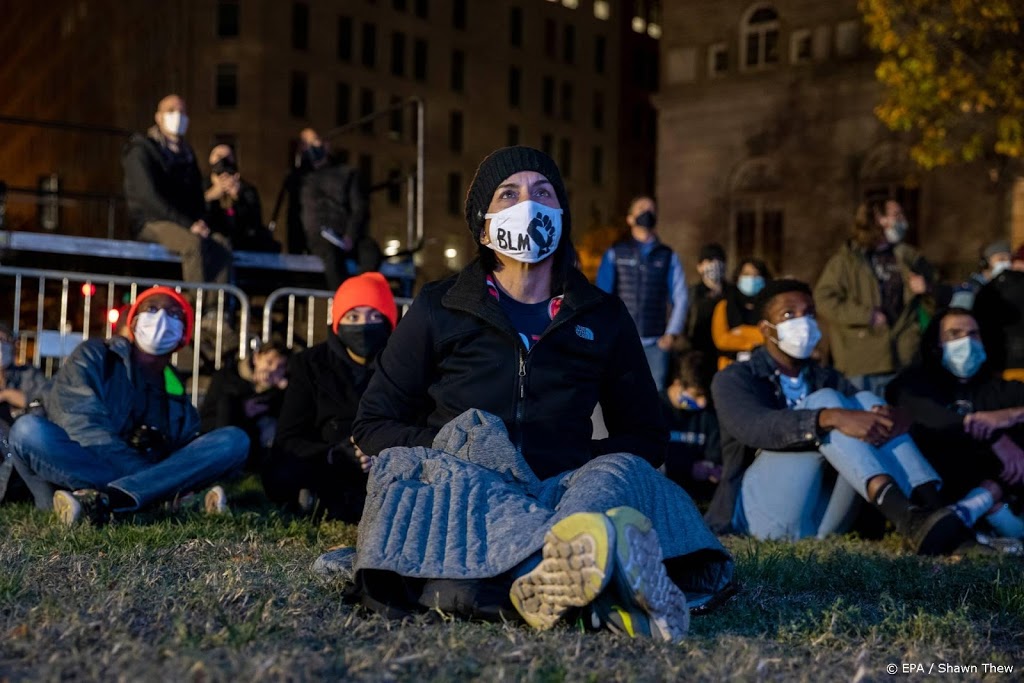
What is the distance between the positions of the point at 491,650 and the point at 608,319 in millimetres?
1747

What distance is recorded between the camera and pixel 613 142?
73.5 meters

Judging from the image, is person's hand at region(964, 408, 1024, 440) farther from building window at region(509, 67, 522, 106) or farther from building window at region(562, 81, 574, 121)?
building window at region(562, 81, 574, 121)

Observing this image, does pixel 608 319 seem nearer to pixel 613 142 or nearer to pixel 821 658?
pixel 821 658

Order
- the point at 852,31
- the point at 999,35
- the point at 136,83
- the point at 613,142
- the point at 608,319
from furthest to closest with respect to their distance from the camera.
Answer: the point at 613,142 < the point at 136,83 < the point at 852,31 < the point at 999,35 < the point at 608,319

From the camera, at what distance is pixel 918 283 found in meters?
12.0

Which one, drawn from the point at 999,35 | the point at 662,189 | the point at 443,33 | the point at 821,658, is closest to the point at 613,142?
the point at 443,33

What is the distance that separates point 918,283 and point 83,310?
7353 millimetres

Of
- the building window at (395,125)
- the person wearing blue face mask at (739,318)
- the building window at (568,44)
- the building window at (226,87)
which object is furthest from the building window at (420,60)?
the person wearing blue face mask at (739,318)

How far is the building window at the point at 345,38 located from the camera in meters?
60.5

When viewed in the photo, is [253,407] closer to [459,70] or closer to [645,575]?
[645,575]

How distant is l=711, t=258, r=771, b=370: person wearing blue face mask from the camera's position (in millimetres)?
11664

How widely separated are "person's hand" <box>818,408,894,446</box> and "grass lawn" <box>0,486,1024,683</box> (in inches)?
50.6

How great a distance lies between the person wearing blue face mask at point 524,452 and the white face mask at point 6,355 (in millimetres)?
3980

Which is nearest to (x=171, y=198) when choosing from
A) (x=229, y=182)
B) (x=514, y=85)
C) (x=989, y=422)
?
(x=229, y=182)
